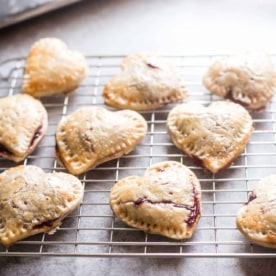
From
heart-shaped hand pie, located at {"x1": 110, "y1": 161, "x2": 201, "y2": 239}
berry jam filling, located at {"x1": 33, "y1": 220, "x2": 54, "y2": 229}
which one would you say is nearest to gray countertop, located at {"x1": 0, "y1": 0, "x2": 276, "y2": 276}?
heart-shaped hand pie, located at {"x1": 110, "y1": 161, "x2": 201, "y2": 239}

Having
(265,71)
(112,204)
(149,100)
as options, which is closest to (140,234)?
Result: (112,204)

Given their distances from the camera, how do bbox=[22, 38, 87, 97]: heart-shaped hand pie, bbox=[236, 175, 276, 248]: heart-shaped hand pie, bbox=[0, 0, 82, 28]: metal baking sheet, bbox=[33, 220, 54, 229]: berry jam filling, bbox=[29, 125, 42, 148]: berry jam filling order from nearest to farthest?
bbox=[236, 175, 276, 248]: heart-shaped hand pie, bbox=[33, 220, 54, 229]: berry jam filling, bbox=[29, 125, 42, 148]: berry jam filling, bbox=[22, 38, 87, 97]: heart-shaped hand pie, bbox=[0, 0, 82, 28]: metal baking sheet

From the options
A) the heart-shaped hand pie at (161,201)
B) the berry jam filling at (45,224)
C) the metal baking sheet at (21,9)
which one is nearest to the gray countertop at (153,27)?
the metal baking sheet at (21,9)

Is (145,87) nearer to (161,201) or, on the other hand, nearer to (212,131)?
(212,131)

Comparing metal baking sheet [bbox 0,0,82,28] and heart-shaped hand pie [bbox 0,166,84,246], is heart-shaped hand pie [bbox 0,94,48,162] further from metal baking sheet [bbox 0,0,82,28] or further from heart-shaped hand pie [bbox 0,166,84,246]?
metal baking sheet [bbox 0,0,82,28]

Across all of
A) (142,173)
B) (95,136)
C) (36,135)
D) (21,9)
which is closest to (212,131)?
(142,173)

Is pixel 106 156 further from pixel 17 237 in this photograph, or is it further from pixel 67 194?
pixel 17 237

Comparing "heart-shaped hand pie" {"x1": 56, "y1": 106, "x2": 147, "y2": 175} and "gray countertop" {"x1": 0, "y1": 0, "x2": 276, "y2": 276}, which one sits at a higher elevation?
"heart-shaped hand pie" {"x1": 56, "y1": 106, "x2": 147, "y2": 175}
